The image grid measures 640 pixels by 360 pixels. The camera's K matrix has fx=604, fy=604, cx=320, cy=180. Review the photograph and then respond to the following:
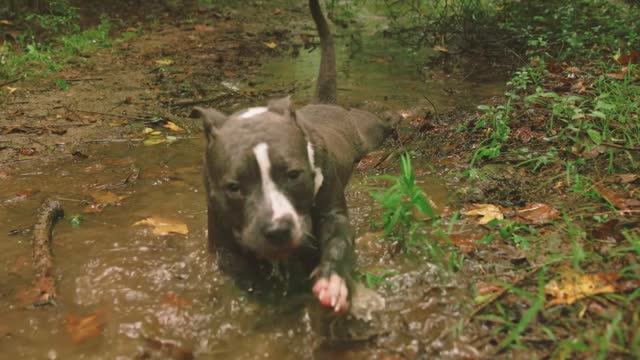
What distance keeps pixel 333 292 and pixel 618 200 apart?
1.86 meters

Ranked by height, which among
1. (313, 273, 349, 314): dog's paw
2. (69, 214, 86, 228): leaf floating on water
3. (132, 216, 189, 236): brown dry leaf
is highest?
(313, 273, 349, 314): dog's paw

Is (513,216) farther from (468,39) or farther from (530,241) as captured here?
(468,39)

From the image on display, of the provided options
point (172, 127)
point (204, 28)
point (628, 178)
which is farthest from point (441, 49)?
point (204, 28)

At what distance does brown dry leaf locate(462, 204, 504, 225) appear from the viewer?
12.3ft

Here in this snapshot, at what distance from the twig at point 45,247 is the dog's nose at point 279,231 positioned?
1.36m

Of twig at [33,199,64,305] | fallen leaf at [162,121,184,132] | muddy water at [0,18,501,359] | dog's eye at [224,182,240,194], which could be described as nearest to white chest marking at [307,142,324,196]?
dog's eye at [224,182,240,194]

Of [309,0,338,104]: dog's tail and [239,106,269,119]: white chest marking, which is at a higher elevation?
[239,106,269,119]: white chest marking

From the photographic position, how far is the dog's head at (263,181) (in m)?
2.77

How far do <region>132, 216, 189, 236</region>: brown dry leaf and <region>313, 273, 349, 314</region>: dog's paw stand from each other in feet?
4.95

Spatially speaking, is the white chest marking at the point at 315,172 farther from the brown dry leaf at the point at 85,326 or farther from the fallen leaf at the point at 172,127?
the fallen leaf at the point at 172,127

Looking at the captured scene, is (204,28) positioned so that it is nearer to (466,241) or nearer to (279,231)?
(466,241)

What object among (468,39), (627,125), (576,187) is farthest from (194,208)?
(468,39)

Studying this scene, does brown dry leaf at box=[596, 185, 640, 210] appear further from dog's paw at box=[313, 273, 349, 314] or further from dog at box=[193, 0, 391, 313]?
dog's paw at box=[313, 273, 349, 314]

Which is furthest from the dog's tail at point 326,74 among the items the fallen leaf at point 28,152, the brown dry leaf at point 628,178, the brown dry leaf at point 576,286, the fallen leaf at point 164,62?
the fallen leaf at point 164,62
